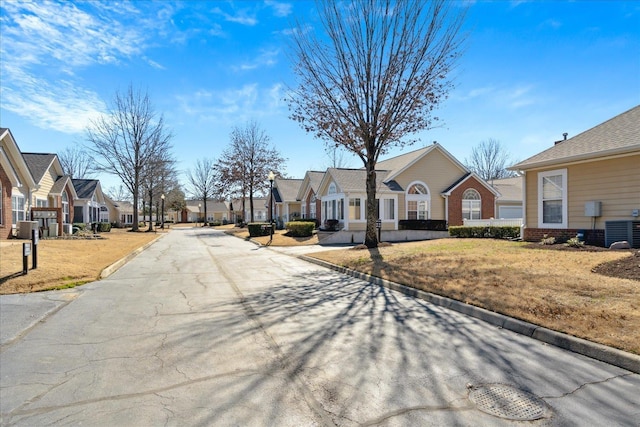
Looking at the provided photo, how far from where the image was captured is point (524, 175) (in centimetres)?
1688

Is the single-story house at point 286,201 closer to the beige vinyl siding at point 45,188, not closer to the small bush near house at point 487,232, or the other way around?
the beige vinyl siding at point 45,188

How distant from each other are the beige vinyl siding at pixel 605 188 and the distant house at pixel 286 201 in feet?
100

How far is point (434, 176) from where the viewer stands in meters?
Answer: 29.5

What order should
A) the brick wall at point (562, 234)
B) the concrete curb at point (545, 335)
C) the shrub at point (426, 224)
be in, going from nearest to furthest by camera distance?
the concrete curb at point (545, 335)
the brick wall at point (562, 234)
the shrub at point (426, 224)

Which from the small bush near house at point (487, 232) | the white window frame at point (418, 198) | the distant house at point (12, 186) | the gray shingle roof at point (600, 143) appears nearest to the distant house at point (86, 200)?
the distant house at point (12, 186)

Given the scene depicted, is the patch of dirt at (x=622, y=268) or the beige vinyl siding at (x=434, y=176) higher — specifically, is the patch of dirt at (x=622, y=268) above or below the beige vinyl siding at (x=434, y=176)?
below

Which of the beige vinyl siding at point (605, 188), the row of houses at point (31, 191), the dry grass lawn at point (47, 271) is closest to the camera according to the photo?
the dry grass lawn at point (47, 271)

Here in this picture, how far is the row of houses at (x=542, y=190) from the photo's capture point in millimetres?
13236

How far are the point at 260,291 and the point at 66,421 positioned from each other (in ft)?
19.2

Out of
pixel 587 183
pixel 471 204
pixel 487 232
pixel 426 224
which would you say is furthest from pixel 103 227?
pixel 587 183

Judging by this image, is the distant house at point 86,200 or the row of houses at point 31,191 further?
the distant house at point 86,200

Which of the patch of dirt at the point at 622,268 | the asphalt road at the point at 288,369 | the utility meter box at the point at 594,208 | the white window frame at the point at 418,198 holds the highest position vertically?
the white window frame at the point at 418,198

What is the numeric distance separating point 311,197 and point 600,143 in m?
25.7

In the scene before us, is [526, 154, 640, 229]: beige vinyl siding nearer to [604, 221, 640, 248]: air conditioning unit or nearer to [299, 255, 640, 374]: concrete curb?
[604, 221, 640, 248]: air conditioning unit
